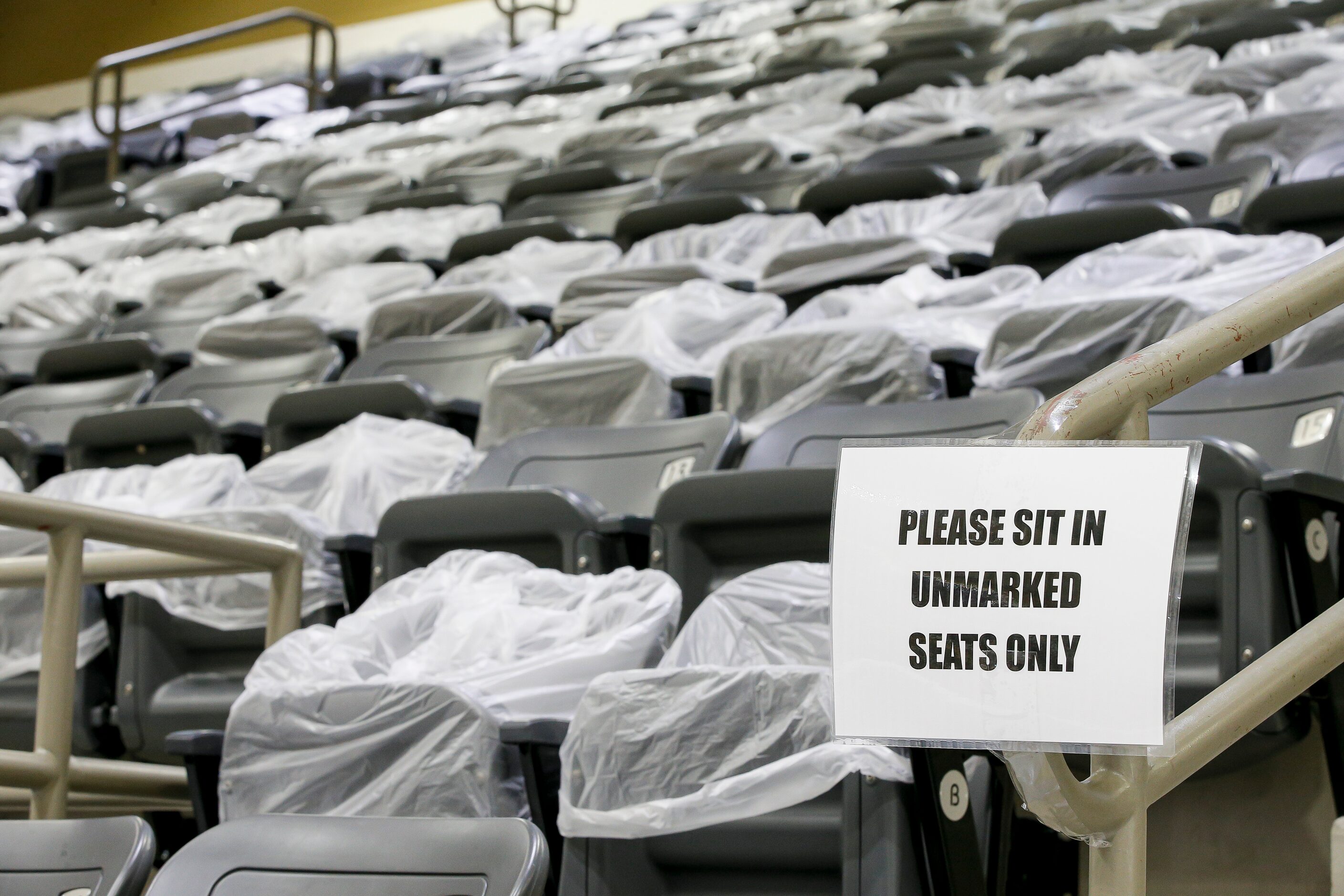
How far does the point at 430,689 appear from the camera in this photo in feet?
3.72

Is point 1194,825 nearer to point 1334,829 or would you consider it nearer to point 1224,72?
point 1334,829

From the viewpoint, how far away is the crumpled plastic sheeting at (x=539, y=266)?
2.73m

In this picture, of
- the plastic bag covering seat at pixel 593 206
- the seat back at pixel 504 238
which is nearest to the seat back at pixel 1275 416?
the seat back at pixel 504 238

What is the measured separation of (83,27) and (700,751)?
8210mm

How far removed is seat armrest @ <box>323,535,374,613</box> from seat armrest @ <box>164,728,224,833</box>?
0.36 m

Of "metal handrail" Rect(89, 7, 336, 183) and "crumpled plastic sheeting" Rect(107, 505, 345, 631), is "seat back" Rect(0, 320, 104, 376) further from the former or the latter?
"metal handrail" Rect(89, 7, 336, 183)

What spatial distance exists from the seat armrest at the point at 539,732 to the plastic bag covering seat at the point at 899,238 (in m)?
1.35

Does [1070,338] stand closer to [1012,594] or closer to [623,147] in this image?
[1012,594]

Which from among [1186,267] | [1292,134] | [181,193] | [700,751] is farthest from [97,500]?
[181,193]

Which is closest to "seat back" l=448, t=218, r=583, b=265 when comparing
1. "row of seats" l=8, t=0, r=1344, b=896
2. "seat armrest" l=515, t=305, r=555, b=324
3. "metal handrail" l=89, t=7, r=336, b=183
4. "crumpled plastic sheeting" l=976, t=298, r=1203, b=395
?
"row of seats" l=8, t=0, r=1344, b=896

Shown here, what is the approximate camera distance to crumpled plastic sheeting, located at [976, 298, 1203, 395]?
1624 millimetres

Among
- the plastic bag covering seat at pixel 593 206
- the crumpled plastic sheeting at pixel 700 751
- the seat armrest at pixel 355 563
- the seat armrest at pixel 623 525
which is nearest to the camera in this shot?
the crumpled plastic sheeting at pixel 700 751

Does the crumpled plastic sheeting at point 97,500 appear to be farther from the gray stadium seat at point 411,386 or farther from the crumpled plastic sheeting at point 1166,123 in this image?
the crumpled plastic sheeting at point 1166,123

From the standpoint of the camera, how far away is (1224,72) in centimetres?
288
